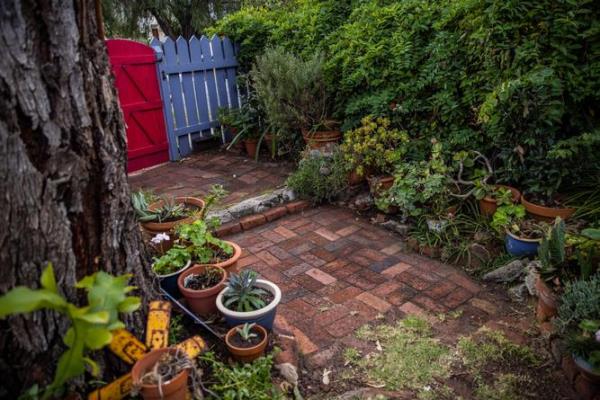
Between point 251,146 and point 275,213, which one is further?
point 251,146

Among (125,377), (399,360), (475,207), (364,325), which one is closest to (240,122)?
(475,207)

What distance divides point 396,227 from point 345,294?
41.6 inches

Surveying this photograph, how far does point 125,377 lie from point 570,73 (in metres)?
3.19

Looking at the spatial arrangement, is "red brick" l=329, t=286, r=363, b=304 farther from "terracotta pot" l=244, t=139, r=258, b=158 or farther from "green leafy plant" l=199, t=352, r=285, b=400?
"terracotta pot" l=244, t=139, r=258, b=158

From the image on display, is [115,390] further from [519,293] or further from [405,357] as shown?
[519,293]

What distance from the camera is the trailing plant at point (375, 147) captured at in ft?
12.9

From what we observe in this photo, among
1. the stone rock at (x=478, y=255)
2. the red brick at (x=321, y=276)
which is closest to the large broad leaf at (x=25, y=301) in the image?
the red brick at (x=321, y=276)

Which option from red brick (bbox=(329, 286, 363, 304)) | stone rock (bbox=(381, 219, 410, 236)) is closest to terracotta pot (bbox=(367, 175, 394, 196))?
stone rock (bbox=(381, 219, 410, 236))

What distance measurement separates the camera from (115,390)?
1.46m

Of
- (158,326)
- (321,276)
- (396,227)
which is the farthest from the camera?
(396,227)

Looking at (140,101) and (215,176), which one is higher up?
(140,101)

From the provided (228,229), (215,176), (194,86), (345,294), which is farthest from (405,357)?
(194,86)

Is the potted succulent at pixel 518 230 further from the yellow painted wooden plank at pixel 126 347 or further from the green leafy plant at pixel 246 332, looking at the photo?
the yellow painted wooden plank at pixel 126 347

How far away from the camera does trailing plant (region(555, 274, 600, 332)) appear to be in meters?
1.89
